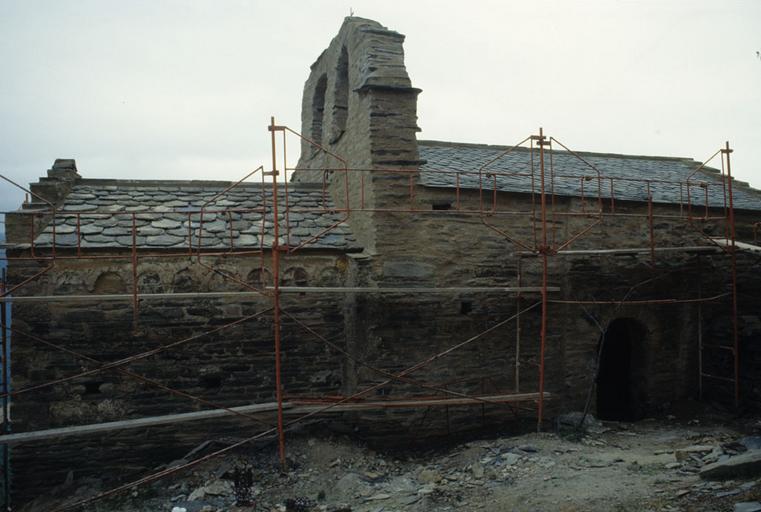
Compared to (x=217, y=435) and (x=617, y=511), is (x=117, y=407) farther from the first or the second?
(x=617, y=511)

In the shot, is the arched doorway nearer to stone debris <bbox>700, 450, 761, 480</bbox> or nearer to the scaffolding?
the scaffolding

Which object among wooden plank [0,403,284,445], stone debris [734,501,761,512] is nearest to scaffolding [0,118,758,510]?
wooden plank [0,403,284,445]

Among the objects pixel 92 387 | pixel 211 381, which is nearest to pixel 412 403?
pixel 211 381

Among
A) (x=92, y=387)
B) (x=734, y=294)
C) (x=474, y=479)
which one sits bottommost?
(x=474, y=479)

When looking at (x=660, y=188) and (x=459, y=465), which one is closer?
(x=459, y=465)

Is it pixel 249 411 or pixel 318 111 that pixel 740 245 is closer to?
pixel 249 411

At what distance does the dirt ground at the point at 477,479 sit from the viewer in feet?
20.8

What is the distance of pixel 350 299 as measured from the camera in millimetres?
9109

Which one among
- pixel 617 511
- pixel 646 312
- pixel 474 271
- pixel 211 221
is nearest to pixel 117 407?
pixel 211 221

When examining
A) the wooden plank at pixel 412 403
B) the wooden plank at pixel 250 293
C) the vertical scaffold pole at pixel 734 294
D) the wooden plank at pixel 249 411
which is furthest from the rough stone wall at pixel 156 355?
the vertical scaffold pole at pixel 734 294

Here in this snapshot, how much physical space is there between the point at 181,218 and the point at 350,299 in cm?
286

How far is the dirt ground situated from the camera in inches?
249

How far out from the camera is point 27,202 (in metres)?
9.08

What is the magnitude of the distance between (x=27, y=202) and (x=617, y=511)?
8646mm
